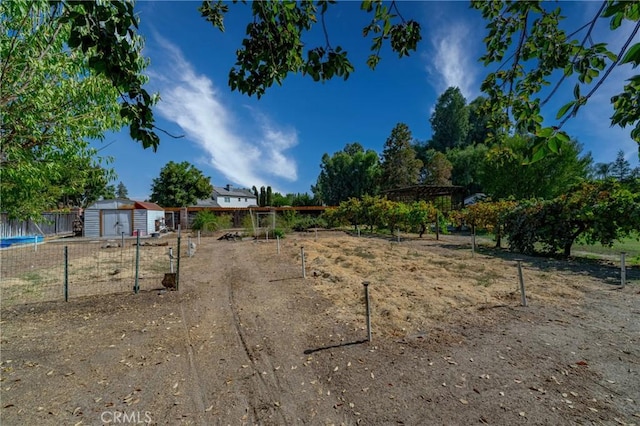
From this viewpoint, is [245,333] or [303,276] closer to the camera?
[245,333]

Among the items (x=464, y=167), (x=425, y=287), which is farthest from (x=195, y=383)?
(x=464, y=167)

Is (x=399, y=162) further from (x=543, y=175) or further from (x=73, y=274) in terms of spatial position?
(x=73, y=274)

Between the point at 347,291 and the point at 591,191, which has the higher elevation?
the point at 591,191

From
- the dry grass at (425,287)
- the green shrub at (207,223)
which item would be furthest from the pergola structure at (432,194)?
the green shrub at (207,223)

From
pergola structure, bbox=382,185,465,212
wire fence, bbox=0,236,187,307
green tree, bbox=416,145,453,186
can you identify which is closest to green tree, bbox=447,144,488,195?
green tree, bbox=416,145,453,186

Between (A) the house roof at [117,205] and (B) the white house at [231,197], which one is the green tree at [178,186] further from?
(A) the house roof at [117,205]

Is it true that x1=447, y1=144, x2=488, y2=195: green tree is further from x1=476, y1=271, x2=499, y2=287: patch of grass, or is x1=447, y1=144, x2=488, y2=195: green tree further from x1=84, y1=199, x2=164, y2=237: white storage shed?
x1=84, y1=199, x2=164, y2=237: white storage shed

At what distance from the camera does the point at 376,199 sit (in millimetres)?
21906

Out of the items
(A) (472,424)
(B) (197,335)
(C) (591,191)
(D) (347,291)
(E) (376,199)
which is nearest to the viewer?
(A) (472,424)

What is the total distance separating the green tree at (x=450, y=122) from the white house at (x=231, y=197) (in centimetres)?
3636

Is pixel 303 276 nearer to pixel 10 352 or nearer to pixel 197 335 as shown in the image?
pixel 197 335

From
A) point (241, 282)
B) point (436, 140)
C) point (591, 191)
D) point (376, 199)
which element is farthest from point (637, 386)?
point (436, 140)

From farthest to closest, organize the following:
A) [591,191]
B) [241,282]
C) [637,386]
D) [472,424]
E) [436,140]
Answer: [436,140], [591,191], [241,282], [637,386], [472,424]

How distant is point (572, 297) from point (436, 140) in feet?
175
